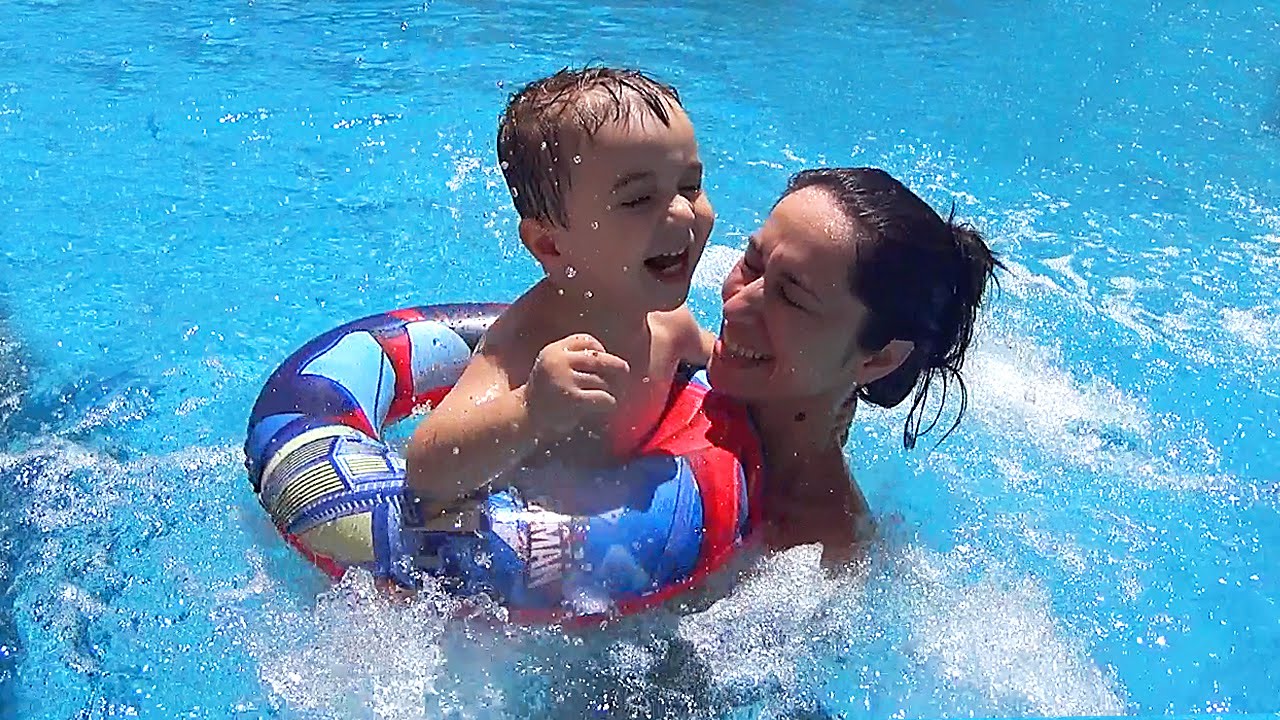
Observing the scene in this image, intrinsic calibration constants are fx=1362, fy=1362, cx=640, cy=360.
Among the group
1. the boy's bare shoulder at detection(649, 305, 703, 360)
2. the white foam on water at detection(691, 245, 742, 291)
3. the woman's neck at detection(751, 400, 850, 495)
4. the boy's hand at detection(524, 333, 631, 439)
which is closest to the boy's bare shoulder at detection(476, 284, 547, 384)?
the boy's hand at detection(524, 333, 631, 439)

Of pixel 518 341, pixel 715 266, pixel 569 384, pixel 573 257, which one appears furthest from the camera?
pixel 715 266

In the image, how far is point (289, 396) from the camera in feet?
10.8

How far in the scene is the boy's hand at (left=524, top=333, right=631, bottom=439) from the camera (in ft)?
8.37

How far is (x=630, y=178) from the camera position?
2.68m

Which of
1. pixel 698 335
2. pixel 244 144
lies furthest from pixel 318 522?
pixel 244 144

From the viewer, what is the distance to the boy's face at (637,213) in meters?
2.67

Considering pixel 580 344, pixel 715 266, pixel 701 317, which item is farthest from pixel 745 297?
pixel 715 266

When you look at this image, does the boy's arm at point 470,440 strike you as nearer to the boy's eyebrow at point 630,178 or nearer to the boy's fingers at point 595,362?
the boy's fingers at point 595,362

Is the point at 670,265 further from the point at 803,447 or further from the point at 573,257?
the point at 803,447

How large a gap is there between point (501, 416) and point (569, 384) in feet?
0.56

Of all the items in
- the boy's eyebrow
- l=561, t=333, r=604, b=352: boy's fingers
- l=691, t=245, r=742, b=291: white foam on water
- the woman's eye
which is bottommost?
l=691, t=245, r=742, b=291: white foam on water

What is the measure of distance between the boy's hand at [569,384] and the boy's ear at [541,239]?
285mm

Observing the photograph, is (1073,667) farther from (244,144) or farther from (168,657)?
(244,144)

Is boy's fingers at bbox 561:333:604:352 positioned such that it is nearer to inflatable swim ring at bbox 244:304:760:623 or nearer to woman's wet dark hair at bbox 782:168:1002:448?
inflatable swim ring at bbox 244:304:760:623
